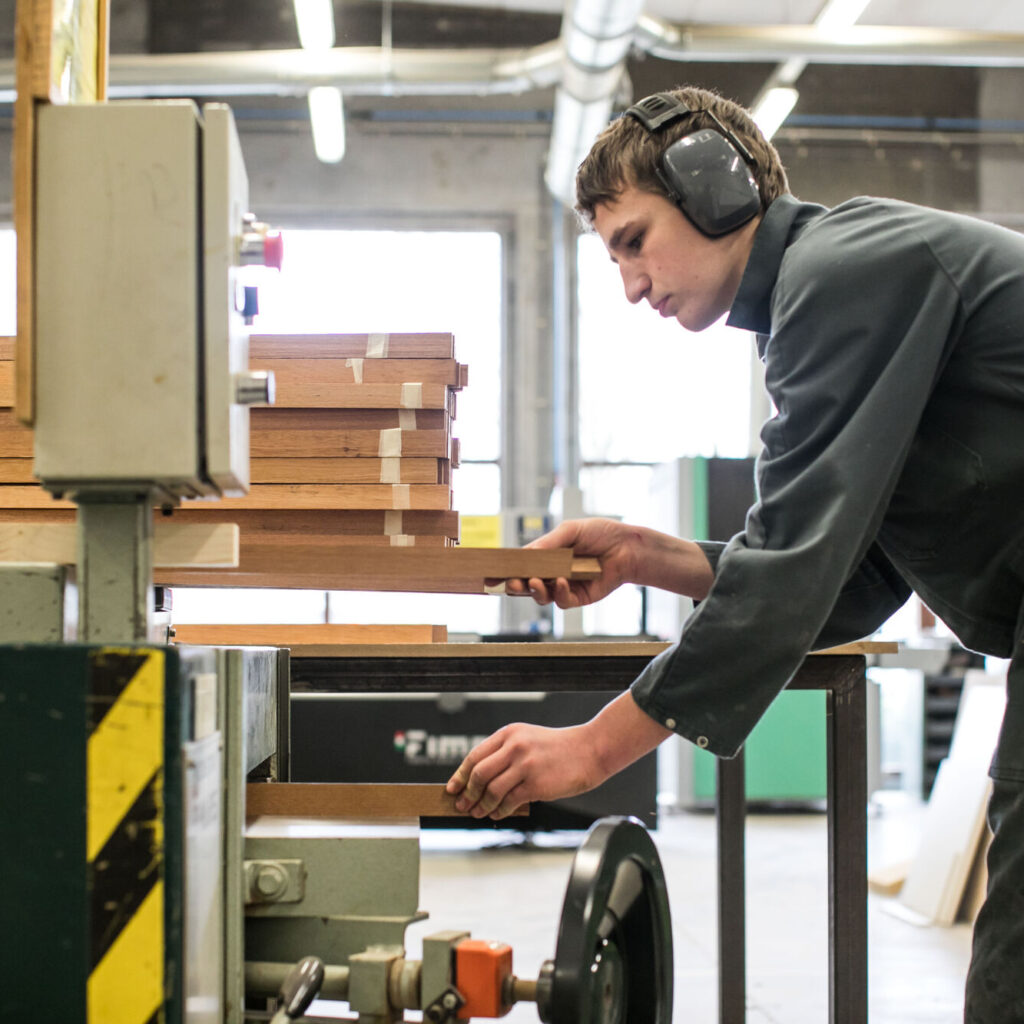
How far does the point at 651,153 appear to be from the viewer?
3.82 feet

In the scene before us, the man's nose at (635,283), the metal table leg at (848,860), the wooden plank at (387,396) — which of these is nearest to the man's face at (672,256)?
the man's nose at (635,283)

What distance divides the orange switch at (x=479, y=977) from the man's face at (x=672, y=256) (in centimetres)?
69

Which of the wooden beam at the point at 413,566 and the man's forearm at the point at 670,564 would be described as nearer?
the wooden beam at the point at 413,566

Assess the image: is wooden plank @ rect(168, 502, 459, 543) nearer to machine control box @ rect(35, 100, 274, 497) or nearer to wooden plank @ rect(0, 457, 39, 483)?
wooden plank @ rect(0, 457, 39, 483)

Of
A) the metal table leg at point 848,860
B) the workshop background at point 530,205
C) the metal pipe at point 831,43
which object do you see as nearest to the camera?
the metal table leg at point 848,860

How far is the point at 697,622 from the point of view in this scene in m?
0.93

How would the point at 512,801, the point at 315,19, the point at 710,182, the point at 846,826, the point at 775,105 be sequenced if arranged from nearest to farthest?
the point at 512,801, the point at 710,182, the point at 846,826, the point at 315,19, the point at 775,105

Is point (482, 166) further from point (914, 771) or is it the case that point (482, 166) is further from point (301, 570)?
point (301, 570)

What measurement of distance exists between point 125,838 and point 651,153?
0.84 meters

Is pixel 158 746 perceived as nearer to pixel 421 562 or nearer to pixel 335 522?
pixel 421 562

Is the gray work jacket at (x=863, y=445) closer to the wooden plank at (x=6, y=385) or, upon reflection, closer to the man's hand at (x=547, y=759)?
the man's hand at (x=547, y=759)

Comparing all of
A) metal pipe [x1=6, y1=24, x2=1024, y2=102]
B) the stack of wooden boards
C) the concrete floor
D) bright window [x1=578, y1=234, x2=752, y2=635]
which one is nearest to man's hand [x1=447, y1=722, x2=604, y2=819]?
the stack of wooden boards

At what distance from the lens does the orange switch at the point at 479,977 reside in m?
0.79

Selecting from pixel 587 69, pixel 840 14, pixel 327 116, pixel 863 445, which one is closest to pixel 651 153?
pixel 863 445
